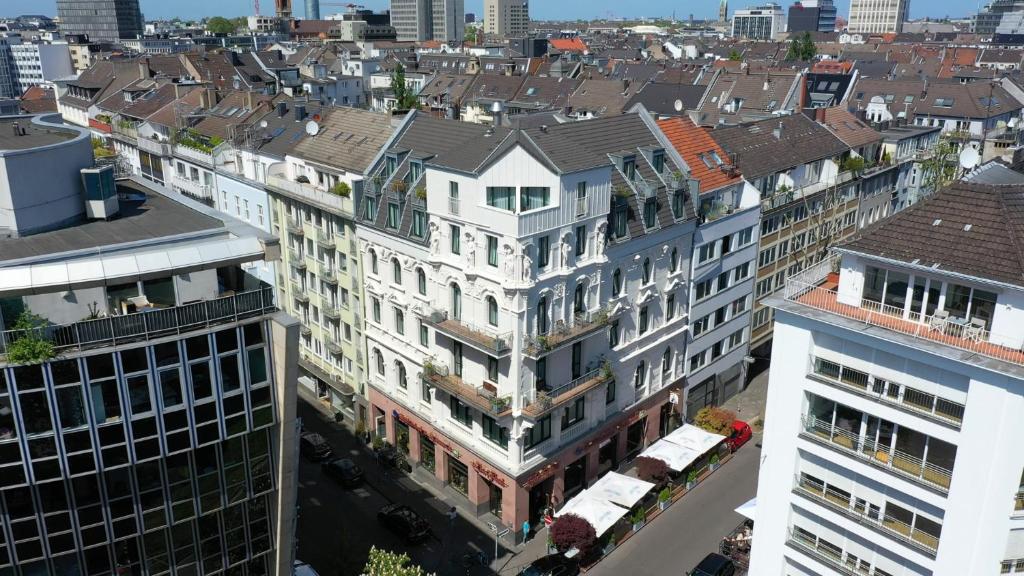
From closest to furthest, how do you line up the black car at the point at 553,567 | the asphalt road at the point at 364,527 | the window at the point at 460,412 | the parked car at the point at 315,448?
1. the black car at the point at 553,567
2. the asphalt road at the point at 364,527
3. the window at the point at 460,412
4. the parked car at the point at 315,448

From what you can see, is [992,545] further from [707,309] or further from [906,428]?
[707,309]

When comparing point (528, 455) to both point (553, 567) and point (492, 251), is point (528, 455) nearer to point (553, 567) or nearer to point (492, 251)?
point (553, 567)

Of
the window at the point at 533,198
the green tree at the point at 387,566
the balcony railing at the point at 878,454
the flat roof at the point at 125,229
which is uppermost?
the flat roof at the point at 125,229

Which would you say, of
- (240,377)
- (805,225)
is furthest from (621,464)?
(240,377)

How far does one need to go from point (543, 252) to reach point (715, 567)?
18.9 meters

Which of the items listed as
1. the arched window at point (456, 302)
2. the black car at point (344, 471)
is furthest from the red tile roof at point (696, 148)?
the black car at point (344, 471)

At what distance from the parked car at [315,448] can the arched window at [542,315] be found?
19.5 m

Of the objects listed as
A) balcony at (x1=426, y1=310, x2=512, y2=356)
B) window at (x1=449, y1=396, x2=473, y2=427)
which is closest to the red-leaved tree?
window at (x1=449, y1=396, x2=473, y2=427)

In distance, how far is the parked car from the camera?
171ft

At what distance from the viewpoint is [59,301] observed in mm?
24719

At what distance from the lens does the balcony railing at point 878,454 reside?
26.2m

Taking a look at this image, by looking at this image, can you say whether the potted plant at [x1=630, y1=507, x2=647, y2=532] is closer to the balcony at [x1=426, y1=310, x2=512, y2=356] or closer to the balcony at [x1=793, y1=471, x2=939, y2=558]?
the balcony at [x1=426, y1=310, x2=512, y2=356]

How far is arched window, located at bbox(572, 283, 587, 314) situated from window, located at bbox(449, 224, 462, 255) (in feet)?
22.5

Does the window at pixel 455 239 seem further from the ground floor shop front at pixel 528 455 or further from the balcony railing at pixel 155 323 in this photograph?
the balcony railing at pixel 155 323
